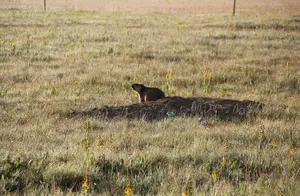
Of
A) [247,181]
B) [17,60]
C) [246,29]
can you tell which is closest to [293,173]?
[247,181]

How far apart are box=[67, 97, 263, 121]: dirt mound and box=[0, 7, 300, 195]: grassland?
297 millimetres

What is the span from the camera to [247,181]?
428cm

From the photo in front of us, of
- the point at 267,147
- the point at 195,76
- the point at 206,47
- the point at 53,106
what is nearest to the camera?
the point at 267,147

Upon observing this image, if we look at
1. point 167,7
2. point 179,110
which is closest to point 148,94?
point 179,110

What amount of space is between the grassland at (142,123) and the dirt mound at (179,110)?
0.30 metres

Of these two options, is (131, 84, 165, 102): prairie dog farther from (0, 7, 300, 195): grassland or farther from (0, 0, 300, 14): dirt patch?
(0, 0, 300, 14): dirt patch

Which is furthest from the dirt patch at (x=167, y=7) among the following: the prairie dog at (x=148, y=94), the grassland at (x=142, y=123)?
the prairie dog at (x=148, y=94)

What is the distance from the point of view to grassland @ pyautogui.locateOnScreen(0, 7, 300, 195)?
167 inches

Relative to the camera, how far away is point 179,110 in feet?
24.1

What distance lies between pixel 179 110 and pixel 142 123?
94cm

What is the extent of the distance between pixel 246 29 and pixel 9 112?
51.8 feet

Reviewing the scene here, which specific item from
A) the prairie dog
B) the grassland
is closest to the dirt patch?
the grassland

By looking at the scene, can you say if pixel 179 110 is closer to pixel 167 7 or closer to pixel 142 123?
pixel 142 123

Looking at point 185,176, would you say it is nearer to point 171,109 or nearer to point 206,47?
point 171,109
